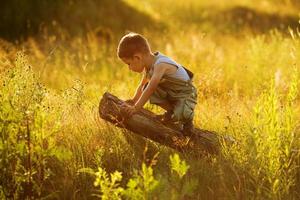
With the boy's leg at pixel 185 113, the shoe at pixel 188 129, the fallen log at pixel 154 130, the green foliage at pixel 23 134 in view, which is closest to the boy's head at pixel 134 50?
the fallen log at pixel 154 130

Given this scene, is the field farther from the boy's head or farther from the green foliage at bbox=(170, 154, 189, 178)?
the boy's head

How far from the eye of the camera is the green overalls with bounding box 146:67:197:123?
17.3ft

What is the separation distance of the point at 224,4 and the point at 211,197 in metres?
12.1

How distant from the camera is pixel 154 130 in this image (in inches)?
201

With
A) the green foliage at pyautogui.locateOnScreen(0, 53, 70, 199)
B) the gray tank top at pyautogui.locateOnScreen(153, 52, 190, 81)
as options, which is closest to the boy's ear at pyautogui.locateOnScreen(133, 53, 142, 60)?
the gray tank top at pyautogui.locateOnScreen(153, 52, 190, 81)

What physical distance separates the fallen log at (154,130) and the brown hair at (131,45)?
0.36m

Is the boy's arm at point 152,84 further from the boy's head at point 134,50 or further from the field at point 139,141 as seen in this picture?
the field at point 139,141

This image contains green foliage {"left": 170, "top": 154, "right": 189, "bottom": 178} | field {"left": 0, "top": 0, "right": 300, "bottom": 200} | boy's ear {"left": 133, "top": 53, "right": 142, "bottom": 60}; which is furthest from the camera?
boy's ear {"left": 133, "top": 53, "right": 142, "bottom": 60}

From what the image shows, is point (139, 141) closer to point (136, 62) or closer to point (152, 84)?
point (152, 84)

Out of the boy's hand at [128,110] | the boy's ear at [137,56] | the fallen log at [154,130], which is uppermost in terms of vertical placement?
the boy's ear at [137,56]

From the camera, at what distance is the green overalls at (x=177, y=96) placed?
527 cm

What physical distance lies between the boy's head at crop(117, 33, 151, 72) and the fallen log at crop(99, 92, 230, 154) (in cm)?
33

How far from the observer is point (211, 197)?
15.1 feet

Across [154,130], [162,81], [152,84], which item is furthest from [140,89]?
[154,130]
